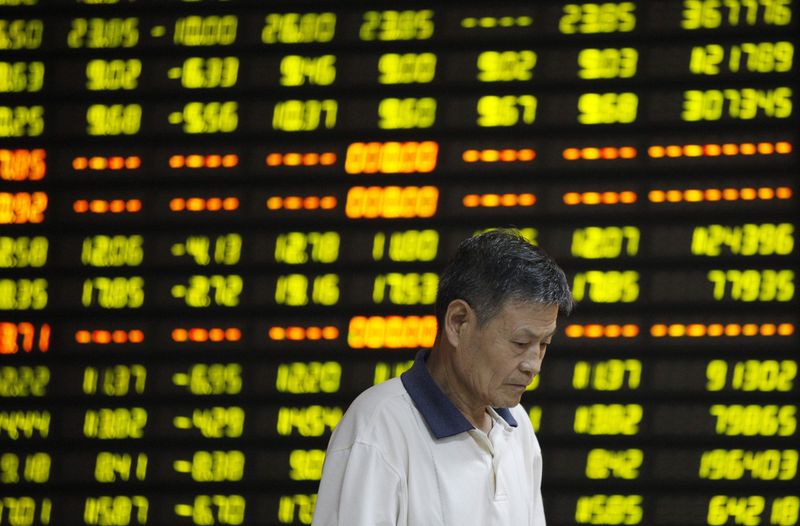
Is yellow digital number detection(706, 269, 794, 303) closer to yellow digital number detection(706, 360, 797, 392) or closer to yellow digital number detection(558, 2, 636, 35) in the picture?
yellow digital number detection(706, 360, 797, 392)

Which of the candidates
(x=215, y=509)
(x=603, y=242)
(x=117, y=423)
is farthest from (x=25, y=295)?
(x=603, y=242)

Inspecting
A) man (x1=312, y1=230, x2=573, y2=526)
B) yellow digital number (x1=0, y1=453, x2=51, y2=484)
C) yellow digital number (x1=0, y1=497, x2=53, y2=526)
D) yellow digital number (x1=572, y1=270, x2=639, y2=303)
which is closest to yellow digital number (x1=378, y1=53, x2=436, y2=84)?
yellow digital number (x1=572, y1=270, x2=639, y2=303)

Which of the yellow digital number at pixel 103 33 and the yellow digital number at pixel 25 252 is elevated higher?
the yellow digital number at pixel 103 33

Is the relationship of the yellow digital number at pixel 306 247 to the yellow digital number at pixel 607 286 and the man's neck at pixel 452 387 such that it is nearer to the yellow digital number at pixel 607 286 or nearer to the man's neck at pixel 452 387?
the yellow digital number at pixel 607 286

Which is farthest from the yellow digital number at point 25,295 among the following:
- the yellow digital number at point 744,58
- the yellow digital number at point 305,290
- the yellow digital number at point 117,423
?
the yellow digital number at point 744,58

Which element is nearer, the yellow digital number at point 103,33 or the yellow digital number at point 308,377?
the yellow digital number at point 308,377

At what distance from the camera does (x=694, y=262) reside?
12.5ft

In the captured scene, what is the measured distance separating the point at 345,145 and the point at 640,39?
1008 mm

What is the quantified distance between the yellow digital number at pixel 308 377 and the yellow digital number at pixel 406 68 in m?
0.95

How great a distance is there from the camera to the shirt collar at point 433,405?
6.06ft

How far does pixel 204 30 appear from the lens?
4.08 metres

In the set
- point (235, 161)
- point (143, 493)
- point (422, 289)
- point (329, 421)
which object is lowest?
point (143, 493)

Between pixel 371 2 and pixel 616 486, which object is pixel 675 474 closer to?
pixel 616 486

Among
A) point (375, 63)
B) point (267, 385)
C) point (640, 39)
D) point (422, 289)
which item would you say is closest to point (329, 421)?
point (267, 385)
